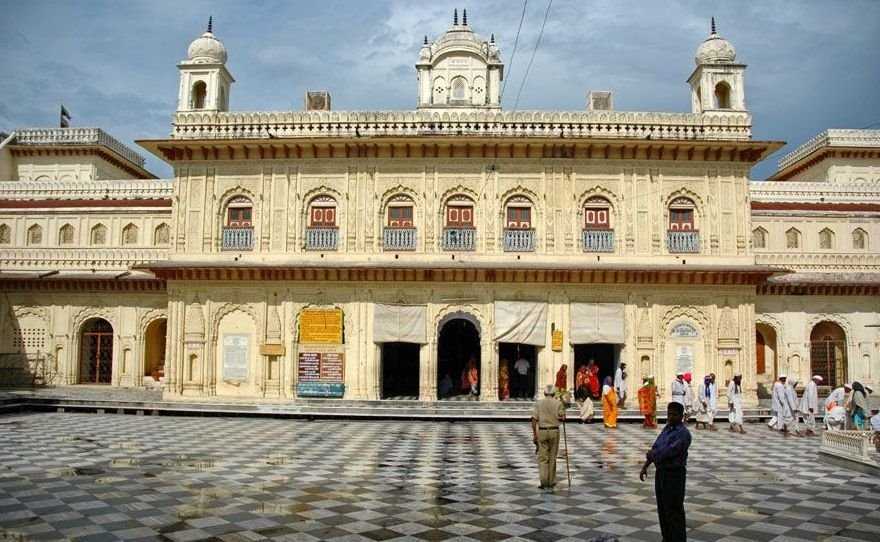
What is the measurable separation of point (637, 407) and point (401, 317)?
6879 millimetres

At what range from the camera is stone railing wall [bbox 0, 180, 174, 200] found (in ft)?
82.4

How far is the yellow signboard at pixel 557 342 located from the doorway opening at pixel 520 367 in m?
0.81

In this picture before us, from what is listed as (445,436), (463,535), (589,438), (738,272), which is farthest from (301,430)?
(738,272)

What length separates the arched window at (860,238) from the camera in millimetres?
23734


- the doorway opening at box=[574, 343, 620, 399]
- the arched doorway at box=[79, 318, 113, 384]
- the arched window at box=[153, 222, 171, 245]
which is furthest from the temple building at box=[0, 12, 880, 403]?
the arched doorway at box=[79, 318, 113, 384]

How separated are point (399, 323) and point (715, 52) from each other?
1258 centimetres

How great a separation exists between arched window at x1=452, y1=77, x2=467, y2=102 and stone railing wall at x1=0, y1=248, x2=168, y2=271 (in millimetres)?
11294

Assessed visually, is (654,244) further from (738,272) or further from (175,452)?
(175,452)

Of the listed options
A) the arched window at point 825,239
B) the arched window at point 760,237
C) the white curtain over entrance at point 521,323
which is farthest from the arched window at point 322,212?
the arched window at point 825,239

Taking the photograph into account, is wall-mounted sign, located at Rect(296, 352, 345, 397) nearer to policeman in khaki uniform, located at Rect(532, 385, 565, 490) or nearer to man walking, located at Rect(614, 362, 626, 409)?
man walking, located at Rect(614, 362, 626, 409)

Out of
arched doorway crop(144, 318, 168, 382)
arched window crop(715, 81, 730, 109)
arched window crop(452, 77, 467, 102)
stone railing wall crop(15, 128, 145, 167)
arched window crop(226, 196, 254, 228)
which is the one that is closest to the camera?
arched window crop(226, 196, 254, 228)

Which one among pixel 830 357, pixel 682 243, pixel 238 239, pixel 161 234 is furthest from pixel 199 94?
pixel 830 357

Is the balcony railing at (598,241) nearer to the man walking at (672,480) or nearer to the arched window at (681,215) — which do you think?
the arched window at (681,215)

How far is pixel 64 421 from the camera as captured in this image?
54.1ft
